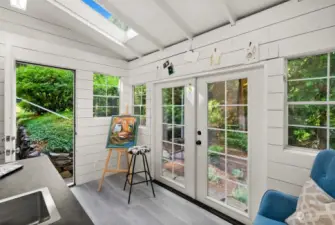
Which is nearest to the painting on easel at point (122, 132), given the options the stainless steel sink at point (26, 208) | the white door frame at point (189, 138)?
the white door frame at point (189, 138)

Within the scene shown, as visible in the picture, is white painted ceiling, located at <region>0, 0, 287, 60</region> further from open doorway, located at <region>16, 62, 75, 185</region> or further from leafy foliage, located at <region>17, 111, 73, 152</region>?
leafy foliage, located at <region>17, 111, 73, 152</region>

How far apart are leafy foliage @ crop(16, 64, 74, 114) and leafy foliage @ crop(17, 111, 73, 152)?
0.62 feet

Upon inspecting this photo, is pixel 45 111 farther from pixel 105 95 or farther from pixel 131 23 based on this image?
pixel 131 23

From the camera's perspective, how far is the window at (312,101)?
5.41ft

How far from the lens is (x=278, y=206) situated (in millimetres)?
1538

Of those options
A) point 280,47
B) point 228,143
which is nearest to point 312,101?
point 280,47

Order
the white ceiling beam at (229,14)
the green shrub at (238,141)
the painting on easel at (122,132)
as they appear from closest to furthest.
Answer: the white ceiling beam at (229,14), the green shrub at (238,141), the painting on easel at (122,132)

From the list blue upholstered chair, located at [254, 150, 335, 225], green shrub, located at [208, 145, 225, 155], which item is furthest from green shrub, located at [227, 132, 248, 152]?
blue upholstered chair, located at [254, 150, 335, 225]

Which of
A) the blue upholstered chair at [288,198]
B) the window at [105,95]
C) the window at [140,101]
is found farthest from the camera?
the window at [140,101]

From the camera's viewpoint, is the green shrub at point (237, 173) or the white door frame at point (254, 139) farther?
the green shrub at point (237, 173)

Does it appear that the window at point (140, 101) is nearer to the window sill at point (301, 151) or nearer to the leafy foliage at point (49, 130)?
the leafy foliage at point (49, 130)

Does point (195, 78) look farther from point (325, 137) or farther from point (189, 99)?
point (325, 137)

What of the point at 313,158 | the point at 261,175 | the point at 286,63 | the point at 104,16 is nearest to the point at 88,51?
the point at 104,16

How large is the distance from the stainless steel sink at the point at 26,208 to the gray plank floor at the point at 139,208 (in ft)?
4.29
